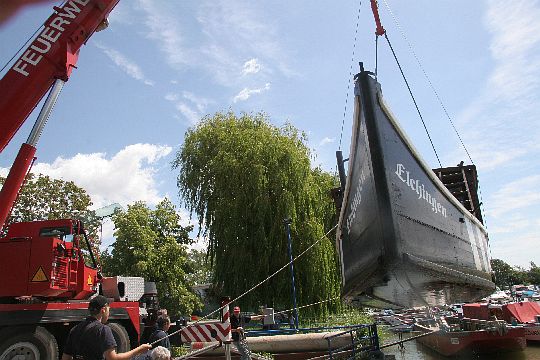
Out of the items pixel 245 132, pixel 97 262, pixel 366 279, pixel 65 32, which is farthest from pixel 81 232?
pixel 245 132

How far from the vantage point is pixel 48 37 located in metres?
7.96

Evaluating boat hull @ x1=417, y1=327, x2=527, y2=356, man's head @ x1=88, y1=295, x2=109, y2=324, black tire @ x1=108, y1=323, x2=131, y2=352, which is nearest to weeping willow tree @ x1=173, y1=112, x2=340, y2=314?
boat hull @ x1=417, y1=327, x2=527, y2=356

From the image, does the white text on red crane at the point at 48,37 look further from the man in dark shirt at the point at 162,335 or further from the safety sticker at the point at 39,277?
the man in dark shirt at the point at 162,335

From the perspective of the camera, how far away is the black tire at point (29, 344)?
7.60m

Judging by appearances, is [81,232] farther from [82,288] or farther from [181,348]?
[181,348]

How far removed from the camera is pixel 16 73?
7473 millimetres

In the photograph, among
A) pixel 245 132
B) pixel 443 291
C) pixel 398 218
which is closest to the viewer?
pixel 398 218

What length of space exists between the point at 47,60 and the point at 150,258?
58.8 ft

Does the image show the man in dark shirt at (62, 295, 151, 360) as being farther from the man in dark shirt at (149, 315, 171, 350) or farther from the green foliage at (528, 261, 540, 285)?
the green foliage at (528, 261, 540, 285)

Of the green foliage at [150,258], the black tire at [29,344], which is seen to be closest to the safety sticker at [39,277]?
the black tire at [29,344]

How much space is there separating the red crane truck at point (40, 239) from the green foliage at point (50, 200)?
12446 mm

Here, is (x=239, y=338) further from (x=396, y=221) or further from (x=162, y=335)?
(x=396, y=221)

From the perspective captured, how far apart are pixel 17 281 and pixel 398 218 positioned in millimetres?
7020

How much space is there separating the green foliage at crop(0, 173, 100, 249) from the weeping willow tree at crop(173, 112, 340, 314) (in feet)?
20.6
